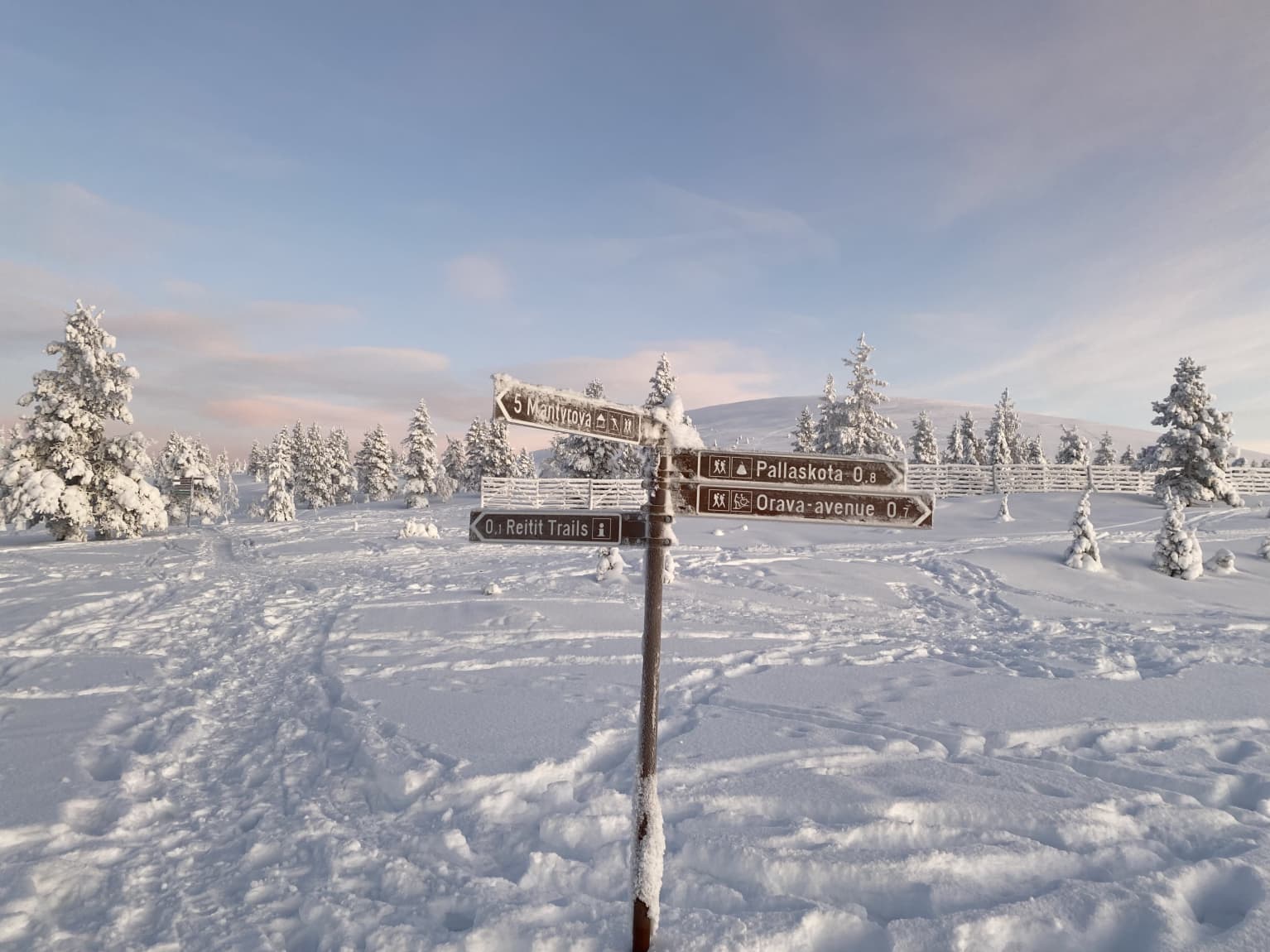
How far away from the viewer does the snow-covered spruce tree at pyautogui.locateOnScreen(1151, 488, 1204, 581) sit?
557 inches

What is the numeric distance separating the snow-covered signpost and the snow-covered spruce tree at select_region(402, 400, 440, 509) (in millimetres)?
46939

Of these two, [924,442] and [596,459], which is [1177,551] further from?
[924,442]

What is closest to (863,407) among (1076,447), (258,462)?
(1076,447)

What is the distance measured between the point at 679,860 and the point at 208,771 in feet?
14.2

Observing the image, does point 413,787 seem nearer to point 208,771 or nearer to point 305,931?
point 305,931

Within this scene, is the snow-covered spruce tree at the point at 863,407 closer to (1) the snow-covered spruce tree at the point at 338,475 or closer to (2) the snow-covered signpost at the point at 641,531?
(2) the snow-covered signpost at the point at 641,531

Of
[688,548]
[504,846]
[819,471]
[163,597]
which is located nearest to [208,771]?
[504,846]

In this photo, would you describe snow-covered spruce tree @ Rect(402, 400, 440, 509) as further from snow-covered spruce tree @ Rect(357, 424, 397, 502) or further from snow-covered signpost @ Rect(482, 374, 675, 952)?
snow-covered signpost @ Rect(482, 374, 675, 952)

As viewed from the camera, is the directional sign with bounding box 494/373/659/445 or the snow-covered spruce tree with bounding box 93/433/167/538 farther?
the snow-covered spruce tree with bounding box 93/433/167/538

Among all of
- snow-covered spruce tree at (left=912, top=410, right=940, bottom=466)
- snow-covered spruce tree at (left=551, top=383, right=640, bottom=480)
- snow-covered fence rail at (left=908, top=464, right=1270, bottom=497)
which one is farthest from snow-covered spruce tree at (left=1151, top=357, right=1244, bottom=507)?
snow-covered spruce tree at (left=912, top=410, right=940, bottom=466)

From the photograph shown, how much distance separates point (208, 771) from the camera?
536cm

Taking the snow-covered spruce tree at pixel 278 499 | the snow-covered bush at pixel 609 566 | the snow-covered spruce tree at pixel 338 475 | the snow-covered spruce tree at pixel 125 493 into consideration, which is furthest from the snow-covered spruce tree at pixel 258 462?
the snow-covered bush at pixel 609 566

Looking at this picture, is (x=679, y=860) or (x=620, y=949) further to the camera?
(x=679, y=860)

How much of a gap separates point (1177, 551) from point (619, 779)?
631 inches
